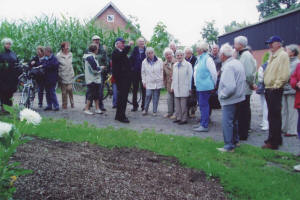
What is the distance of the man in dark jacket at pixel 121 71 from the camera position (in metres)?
8.59

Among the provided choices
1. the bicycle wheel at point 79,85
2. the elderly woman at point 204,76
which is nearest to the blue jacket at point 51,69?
the bicycle wheel at point 79,85

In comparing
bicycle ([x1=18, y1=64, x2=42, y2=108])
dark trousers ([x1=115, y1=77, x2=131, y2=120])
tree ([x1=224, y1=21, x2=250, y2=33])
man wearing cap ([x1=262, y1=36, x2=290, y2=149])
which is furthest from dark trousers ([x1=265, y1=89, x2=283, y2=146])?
tree ([x1=224, y1=21, x2=250, y2=33])

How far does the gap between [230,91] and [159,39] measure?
41.5 feet

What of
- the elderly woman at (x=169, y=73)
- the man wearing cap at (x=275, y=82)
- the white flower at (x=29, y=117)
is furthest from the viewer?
the elderly woman at (x=169, y=73)

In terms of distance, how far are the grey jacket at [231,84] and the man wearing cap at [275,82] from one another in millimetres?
790

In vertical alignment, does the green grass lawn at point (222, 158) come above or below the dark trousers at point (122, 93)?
below

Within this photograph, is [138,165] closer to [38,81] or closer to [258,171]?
[258,171]

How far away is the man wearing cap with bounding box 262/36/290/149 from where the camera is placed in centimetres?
614

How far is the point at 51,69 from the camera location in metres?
10.1

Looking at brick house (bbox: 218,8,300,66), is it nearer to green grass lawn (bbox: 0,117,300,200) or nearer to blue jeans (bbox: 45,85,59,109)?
blue jeans (bbox: 45,85,59,109)

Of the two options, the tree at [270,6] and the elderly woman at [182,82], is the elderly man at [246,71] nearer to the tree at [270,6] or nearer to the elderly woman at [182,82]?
the elderly woman at [182,82]

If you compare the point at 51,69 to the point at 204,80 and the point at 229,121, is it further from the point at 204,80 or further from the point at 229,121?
the point at 229,121

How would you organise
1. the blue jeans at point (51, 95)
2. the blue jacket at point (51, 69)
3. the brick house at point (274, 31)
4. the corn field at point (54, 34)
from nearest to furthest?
the blue jacket at point (51, 69) < the blue jeans at point (51, 95) < the corn field at point (54, 34) < the brick house at point (274, 31)

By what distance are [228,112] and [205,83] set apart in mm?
1954
